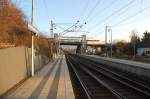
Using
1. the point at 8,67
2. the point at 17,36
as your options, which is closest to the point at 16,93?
the point at 8,67

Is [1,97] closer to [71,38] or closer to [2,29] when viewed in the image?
[2,29]

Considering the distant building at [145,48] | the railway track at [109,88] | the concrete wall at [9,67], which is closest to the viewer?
the concrete wall at [9,67]

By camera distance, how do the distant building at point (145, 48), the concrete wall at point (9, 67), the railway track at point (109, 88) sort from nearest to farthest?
the concrete wall at point (9, 67) < the railway track at point (109, 88) < the distant building at point (145, 48)

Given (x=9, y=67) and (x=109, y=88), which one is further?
(x=109, y=88)

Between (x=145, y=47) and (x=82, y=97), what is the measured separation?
10207 cm

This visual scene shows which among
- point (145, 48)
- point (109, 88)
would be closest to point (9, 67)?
point (109, 88)

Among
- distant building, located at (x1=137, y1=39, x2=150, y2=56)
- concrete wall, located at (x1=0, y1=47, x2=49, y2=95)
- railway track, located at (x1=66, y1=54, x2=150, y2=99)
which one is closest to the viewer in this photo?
concrete wall, located at (x1=0, y1=47, x2=49, y2=95)

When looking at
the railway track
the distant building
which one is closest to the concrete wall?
the railway track

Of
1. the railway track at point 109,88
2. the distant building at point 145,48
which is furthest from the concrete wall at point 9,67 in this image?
the distant building at point 145,48

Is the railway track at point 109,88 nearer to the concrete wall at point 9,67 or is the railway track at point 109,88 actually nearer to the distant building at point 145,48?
the concrete wall at point 9,67

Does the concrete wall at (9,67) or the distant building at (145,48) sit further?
the distant building at (145,48)

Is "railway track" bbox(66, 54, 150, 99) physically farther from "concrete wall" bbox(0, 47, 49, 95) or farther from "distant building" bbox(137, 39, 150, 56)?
"distant building" bbox(137, 39, 150, 56)

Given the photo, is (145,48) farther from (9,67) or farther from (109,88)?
(9,67)

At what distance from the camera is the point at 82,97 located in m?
18.0
